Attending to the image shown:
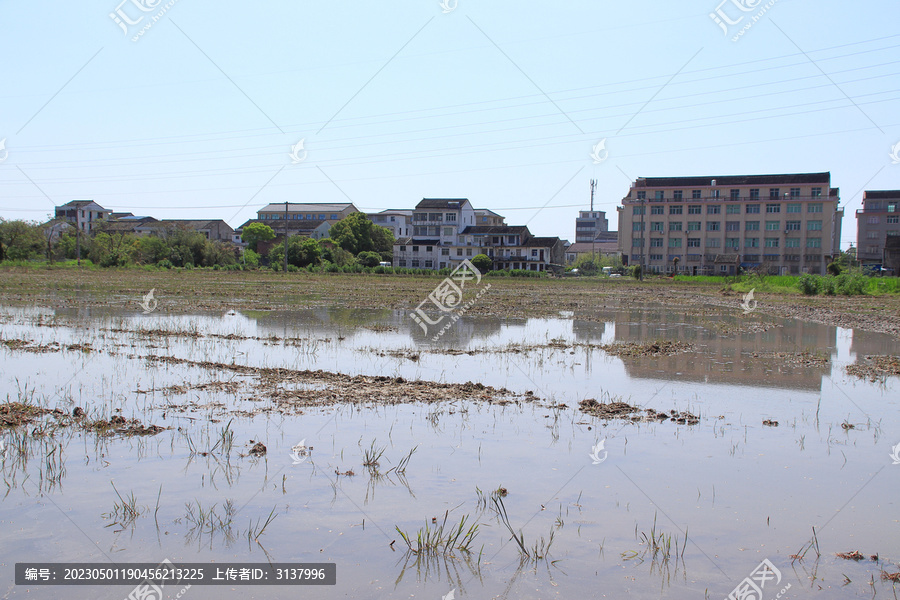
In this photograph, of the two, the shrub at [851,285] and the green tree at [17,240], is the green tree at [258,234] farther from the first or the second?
the shrub at [851,285]

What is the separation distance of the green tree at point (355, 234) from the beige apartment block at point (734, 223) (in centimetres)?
3007

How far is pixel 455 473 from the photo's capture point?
5.65 metres

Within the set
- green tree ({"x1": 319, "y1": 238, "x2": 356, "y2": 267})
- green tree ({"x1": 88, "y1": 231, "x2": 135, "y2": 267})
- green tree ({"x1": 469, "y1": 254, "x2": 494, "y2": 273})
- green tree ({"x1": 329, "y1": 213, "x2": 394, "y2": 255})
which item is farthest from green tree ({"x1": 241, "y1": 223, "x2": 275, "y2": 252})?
green tree ({"x1": 469, "y1": 254, "x2": 494, "y2": 273})

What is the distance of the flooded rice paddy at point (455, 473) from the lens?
413 cm

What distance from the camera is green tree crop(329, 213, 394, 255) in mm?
73688

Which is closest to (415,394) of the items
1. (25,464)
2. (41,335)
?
(25,464)

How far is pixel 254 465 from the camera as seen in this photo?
18.6 feet

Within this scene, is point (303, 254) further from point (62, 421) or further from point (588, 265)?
point (62, 421)

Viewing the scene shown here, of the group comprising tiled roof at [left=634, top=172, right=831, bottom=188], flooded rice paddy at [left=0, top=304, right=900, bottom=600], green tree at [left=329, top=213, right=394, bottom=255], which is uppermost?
tiled roof at [left=634, top=172, right=831, bottom=188]

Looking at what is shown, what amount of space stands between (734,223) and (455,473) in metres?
78.5

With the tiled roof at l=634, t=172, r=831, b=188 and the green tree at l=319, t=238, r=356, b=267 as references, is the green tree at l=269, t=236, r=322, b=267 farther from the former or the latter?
the tiled roof at l=634, t=172, r=831, b=188

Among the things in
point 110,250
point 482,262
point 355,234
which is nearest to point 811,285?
point 482,262

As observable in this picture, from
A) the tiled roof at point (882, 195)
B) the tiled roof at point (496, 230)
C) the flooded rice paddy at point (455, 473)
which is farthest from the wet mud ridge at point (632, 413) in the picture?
the tiled roof at point (882, 195)

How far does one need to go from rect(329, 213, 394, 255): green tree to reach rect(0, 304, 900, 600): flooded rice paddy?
62.8 meters
